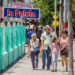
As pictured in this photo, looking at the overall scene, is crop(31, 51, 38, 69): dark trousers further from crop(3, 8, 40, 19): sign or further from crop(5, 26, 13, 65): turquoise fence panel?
crop(3, 8, 40, 19): sign

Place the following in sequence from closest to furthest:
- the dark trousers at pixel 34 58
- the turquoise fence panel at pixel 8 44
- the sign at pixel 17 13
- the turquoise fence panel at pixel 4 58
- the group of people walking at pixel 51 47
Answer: the group of people walking at pixel 51 47 < the turquoise fence panel at pixel 4 58 < the dark trousers at pixel 34 58 < the turquoise fence panel at pixel 8 44 < the sign at pixel 17 13

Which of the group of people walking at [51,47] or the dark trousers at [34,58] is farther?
the dark trousers at [34,58]

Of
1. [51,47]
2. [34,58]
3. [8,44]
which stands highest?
[51,47]

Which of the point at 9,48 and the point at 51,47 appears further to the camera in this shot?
the point at 9,48

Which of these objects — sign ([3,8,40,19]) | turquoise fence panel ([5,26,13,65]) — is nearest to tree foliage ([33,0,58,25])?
sign ([3,8,40,19])

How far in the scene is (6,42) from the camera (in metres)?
17.7

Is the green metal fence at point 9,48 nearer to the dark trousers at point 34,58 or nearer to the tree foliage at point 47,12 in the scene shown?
the dark trousers at point 34,58

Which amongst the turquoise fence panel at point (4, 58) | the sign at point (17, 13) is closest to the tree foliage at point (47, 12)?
the sign at point (17, 13)

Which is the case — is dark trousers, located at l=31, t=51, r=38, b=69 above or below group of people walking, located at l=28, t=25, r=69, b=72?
below

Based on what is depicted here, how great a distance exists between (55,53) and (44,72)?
85 centimetres

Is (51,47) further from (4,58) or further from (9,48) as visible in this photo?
(9,48)

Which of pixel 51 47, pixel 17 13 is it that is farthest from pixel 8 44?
pixel 17 13

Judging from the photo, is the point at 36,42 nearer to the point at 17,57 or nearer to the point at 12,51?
the point at 12,51

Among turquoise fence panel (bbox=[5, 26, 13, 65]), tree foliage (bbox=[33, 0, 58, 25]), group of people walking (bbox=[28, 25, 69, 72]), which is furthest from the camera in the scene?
tree foliage (bbox=[33, 0, 58, 25])
